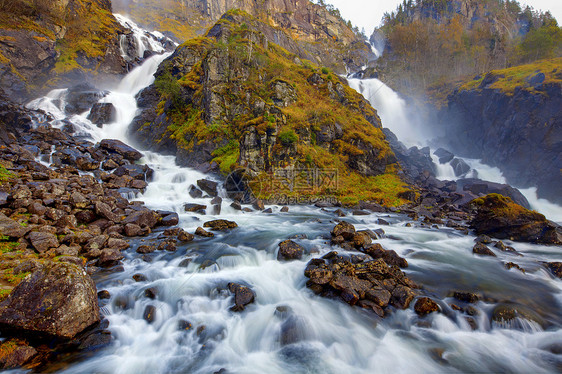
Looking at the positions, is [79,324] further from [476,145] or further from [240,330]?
[476,145]

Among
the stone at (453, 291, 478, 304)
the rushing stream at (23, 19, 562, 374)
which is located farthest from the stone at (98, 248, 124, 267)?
the stone at (453, 291, 478, 304)

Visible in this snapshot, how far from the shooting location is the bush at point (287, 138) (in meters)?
19.2

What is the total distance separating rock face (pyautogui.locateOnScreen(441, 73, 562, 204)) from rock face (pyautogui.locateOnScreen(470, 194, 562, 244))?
20629 mm

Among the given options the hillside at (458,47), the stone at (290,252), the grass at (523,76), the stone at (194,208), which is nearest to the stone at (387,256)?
the stone at (290,252)

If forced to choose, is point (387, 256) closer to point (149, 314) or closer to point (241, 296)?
point (241, 296)

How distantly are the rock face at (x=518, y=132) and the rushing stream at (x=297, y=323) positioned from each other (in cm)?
2590

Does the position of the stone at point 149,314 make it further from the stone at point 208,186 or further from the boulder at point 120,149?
the boulder at point 120,149

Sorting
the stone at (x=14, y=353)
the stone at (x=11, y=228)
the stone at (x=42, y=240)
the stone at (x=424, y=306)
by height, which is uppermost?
the stone at (x=11, y=228)

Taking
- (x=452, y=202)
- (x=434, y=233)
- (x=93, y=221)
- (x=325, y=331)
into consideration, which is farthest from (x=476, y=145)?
(x=93, y=221)

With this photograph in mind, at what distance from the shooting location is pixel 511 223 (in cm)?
1227

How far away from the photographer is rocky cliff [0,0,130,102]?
28344mm

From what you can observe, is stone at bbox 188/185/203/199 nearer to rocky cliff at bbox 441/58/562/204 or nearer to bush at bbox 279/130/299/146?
bush at bbox 279/130/299/146

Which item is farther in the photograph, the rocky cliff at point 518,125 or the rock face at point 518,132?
the rocky cliff at point 518,125

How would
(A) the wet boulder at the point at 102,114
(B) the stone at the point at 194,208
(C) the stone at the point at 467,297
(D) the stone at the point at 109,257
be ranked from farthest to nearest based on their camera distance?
(A) the wet boulder at the point at 102,114 → (B) the stone at the point at 194,208 → (D) the stone at the point at 109,257 → (C) the stone at the point at 467,297
